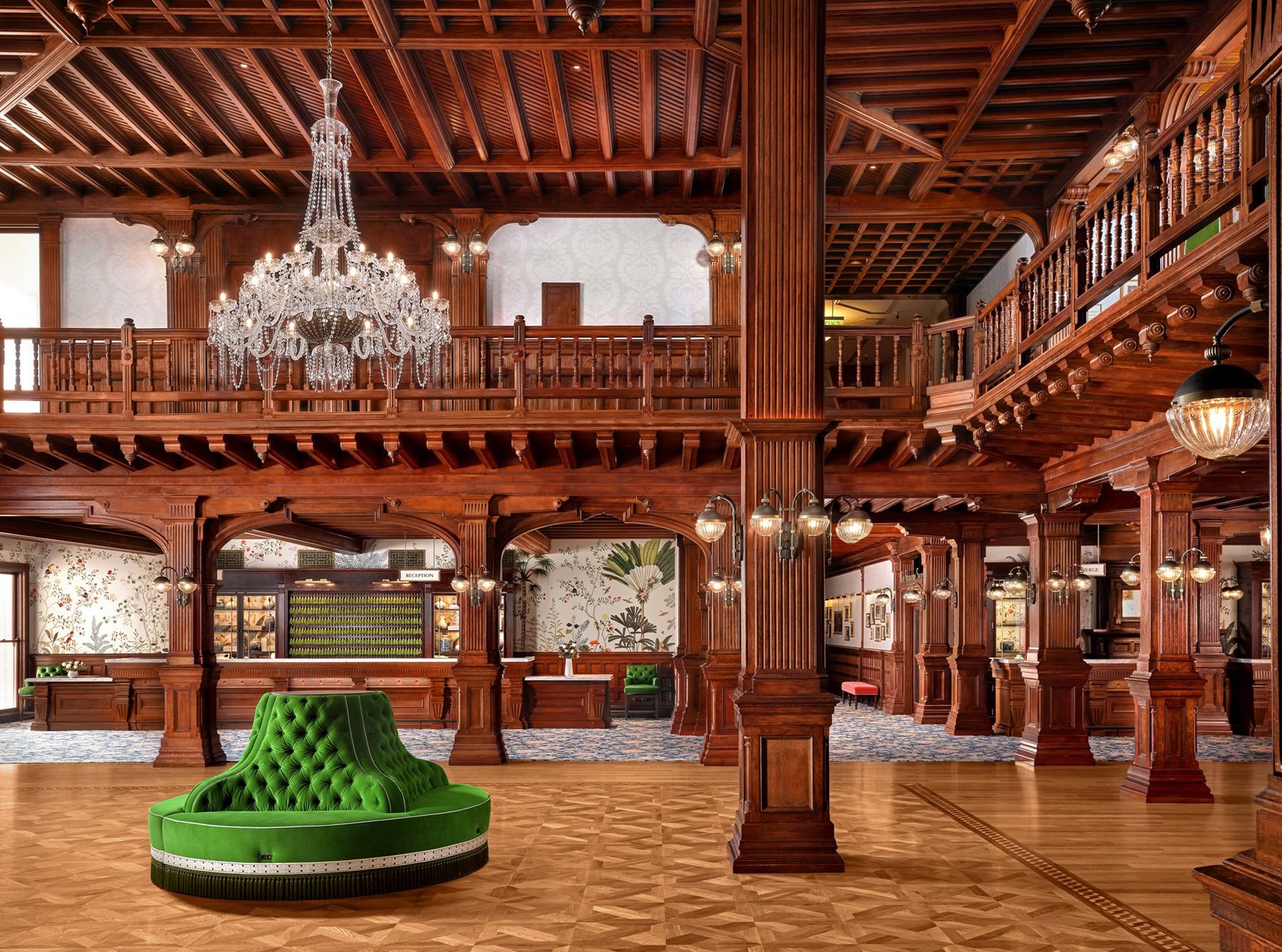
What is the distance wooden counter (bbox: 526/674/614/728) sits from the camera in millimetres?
17250

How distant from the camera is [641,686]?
63.8 ft

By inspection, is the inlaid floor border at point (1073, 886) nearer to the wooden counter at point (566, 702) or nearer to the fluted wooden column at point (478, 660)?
the fluted wooden column at point (478, 660)

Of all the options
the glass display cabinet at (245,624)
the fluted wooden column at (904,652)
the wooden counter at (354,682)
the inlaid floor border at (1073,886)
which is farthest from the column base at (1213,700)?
the glass display cabinet at (245,624)

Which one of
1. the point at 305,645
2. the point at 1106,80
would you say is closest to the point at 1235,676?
the point at 1106,80

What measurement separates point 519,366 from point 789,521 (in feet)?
17.9

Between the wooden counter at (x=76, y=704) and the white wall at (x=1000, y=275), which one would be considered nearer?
the white wall at (x=1000, y=275)

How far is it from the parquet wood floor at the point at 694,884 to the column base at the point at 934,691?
21.9 feet

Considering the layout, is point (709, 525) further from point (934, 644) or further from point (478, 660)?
point (934, 644)

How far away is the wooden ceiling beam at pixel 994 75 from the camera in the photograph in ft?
28.5

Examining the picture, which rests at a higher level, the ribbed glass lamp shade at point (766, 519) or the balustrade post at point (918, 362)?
the balustrade post at point (918, 362)

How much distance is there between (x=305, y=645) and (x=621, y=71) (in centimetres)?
1386

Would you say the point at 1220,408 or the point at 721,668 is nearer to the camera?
the point at 1220,408

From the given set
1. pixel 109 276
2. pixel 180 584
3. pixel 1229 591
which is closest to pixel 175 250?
pixel 109 276

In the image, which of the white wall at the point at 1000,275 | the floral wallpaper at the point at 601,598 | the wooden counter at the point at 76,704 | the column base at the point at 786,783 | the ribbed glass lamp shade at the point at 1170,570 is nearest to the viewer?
the column base at the point at 786,783
